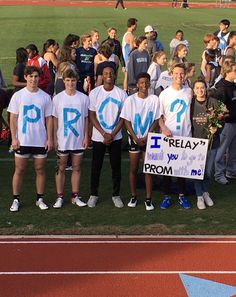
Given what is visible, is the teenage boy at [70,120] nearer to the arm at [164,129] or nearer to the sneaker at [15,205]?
the sneaker at [15,205]

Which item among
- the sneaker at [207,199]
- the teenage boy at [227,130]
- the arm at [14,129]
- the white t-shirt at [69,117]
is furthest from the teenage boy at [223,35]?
the arm at [14,129]

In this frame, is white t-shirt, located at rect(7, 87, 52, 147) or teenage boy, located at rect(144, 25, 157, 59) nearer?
white t-shirt, located at rect(7, 87, 52, 147)

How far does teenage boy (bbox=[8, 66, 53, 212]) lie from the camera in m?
7.91

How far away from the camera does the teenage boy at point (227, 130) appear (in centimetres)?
905

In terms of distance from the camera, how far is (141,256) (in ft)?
22.5

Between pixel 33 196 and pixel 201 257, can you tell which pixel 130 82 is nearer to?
pixel 33 196

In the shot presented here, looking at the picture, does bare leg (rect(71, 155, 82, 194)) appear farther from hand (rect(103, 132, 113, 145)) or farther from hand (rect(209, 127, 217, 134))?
hand (rect(209, 127, 217, 134))

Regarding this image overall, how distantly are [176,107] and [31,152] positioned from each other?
2.05 meters

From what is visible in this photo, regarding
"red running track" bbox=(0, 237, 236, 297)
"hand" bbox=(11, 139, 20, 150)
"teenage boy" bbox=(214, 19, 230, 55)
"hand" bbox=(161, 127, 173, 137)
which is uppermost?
"teenage boy" bbox=(214, 19, 230, 55)

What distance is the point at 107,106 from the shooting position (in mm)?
8141

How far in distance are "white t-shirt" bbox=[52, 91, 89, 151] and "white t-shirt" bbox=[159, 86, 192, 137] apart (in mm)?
1089

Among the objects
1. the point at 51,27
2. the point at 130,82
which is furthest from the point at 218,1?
the point at 130,82

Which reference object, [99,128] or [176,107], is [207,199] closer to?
[176,107]

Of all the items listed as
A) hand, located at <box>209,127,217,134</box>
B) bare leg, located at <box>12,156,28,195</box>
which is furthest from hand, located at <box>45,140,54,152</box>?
hand, located at <box>209,127,217,134</box>
